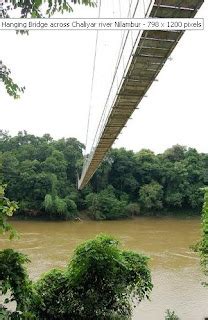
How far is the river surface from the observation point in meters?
6.91

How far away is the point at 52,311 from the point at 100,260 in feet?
2.55

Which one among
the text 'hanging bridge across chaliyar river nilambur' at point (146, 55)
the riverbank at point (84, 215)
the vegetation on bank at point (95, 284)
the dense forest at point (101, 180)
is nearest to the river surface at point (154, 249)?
the riverbank at point (84, 215)

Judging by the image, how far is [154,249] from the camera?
12109 millimetres

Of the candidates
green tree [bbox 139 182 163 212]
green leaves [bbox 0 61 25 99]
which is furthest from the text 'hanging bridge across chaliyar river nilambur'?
green tree [bbox 139 182 163 212]

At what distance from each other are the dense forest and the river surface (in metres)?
0.99

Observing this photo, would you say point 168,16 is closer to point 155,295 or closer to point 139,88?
point 139,88

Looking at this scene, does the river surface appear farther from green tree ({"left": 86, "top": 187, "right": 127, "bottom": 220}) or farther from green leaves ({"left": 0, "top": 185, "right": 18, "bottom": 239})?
green leaves ({"left": 0, "top": 185, "right": 18, "bottom": 239})

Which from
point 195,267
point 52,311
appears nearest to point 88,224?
point 195,267

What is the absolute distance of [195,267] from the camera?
9.85m

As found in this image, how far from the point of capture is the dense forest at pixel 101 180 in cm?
1938

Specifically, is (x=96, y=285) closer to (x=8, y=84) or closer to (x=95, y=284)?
(x=95, y=284)

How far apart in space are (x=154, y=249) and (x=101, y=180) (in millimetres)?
10358

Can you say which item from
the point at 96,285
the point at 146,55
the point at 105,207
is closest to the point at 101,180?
the point at 105,207

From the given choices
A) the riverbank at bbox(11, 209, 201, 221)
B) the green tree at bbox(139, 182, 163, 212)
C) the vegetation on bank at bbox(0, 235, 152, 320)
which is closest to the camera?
the vegetation on bank at bbox(0, 235, 152, 320)
